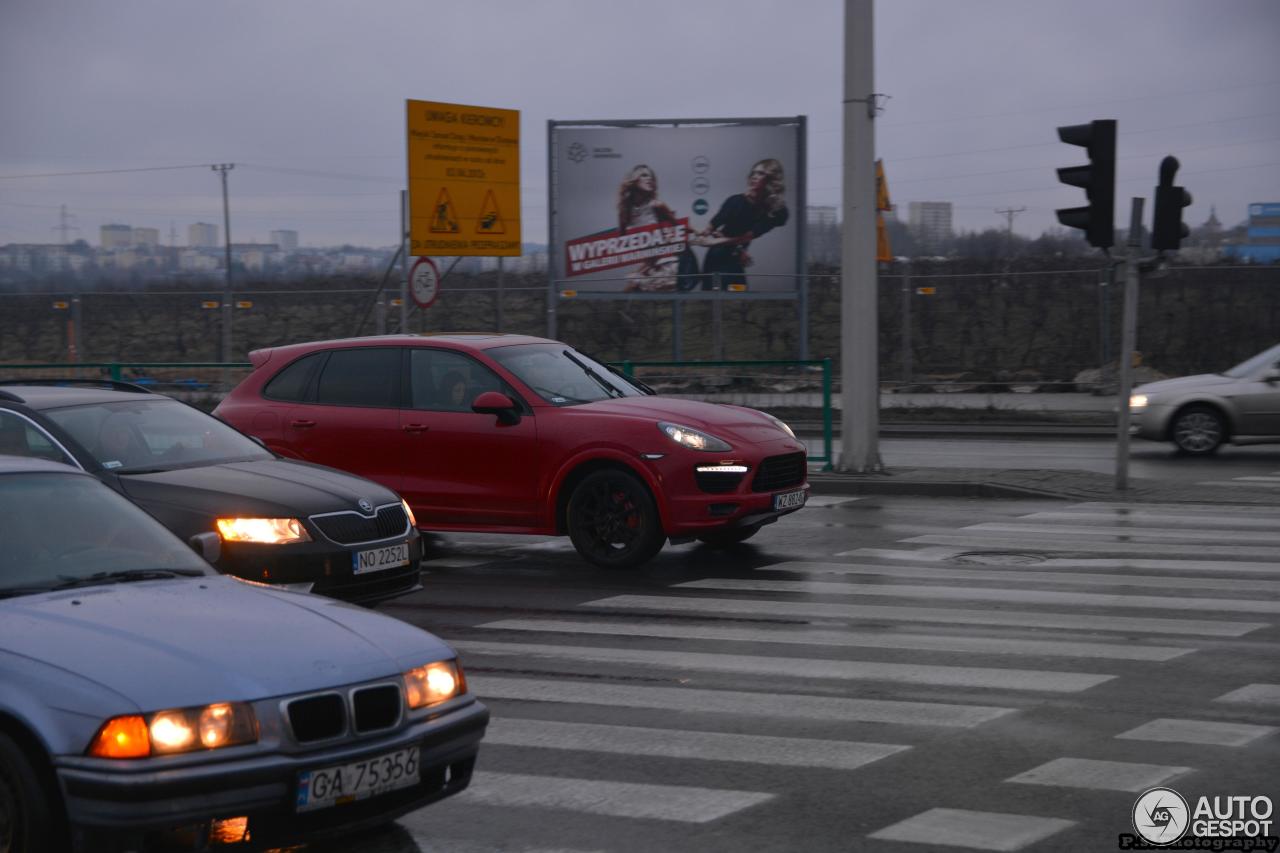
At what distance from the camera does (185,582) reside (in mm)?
5445

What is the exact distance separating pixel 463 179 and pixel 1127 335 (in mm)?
17493

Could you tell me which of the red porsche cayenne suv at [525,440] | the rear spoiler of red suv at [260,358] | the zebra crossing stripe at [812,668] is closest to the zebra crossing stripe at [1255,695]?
the zebra crossing stripe at [812,668]

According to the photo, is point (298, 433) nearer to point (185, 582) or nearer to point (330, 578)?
point (330, 578)

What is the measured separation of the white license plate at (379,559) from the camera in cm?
869

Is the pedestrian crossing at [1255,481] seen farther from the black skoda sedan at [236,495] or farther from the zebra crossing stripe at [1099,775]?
the zebra crossing stripe at [1099,775]

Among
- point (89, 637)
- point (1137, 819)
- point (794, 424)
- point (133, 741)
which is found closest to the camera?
point (133, 741)

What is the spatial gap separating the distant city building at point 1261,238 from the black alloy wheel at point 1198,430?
2283 centimetres

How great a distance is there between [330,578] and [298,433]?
3.93 metres

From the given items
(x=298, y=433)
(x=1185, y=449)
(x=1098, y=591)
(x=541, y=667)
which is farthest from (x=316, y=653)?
(x=1185, y=449)

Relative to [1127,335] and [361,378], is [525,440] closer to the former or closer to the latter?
[361,378]

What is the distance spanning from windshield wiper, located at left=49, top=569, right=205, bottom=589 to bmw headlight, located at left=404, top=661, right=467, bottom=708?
1.14 metres

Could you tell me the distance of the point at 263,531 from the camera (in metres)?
8.62

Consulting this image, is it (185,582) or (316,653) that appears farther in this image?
(185,582)

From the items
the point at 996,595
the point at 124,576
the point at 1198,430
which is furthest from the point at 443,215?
the point at 124,576
